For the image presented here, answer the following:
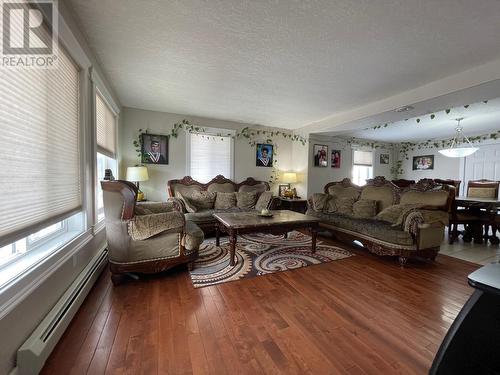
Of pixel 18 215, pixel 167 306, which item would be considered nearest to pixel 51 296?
pixel 18 215

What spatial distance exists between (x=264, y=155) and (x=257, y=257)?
10.0 feet

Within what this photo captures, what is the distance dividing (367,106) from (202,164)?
135 inches

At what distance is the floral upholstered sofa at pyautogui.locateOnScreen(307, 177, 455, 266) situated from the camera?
2762 mm

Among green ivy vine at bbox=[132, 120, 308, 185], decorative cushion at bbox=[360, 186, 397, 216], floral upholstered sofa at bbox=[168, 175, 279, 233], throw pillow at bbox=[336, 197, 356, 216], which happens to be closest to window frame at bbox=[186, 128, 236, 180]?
green ivy vine at bbox=[132, 120, 308, 185]

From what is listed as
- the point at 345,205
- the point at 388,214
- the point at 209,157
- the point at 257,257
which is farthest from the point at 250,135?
the point at 388,214

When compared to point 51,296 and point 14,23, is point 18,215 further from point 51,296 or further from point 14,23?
point 14,23

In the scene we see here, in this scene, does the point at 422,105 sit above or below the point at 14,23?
above

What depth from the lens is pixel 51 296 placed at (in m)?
1.49

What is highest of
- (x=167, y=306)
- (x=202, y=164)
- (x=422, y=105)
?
(x=422, y=105)

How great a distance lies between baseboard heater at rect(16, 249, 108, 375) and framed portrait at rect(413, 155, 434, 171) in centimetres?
856

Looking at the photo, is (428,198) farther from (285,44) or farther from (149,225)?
(149,225)

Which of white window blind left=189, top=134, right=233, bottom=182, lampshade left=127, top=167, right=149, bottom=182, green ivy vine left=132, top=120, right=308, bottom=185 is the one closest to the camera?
lampshade left=127, top=167, right=149, bottom=182

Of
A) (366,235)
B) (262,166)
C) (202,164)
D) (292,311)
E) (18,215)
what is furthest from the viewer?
(262,166)

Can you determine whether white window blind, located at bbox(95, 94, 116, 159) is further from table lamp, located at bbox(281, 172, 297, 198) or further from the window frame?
table lamp, located at bbox(281, 172, 297, 198)
